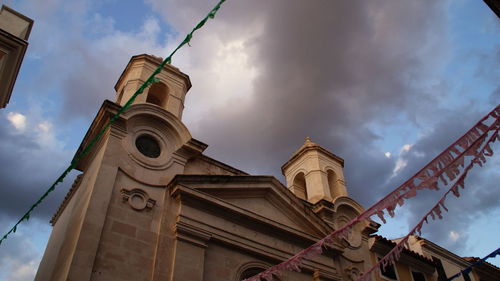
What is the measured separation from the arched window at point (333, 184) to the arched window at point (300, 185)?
1274 millimetres

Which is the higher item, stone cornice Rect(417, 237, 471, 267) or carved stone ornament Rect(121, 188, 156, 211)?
stone cornice Rect(417, 237, 471, 267)

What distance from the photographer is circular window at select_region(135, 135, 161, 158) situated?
14170mm

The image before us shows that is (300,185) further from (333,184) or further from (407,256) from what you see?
(407,256)

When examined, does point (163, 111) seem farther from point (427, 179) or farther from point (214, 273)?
point (427, 179)

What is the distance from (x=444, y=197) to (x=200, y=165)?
30.6 feet

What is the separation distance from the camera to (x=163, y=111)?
49.0ft

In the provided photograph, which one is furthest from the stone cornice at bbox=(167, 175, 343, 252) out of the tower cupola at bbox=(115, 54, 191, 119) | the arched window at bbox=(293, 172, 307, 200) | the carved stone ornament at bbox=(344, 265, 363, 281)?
the arched window at bbox=(293, 172, 307, 200)

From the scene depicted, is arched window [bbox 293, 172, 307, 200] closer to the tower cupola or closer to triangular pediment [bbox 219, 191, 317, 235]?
triangular pediment [bbox 219, 191, 317, 235]

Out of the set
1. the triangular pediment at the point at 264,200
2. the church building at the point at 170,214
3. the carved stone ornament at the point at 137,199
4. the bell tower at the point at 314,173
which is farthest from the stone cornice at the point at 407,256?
the carved stone ornament at the point at 137,199

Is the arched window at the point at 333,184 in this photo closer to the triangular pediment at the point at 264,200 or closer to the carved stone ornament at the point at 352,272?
the triangular pediment at the point at 264,200

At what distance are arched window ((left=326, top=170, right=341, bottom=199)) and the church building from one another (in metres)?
1.62

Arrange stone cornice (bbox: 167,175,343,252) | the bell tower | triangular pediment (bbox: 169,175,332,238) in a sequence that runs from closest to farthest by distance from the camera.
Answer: stone cornice (bbox: 167,175,343,252)
triangular pediment (bbox: 169,175,332,238)
the bell tower

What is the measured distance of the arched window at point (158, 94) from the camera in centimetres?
1705

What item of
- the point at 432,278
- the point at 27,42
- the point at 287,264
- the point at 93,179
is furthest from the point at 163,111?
the point at 432,278
